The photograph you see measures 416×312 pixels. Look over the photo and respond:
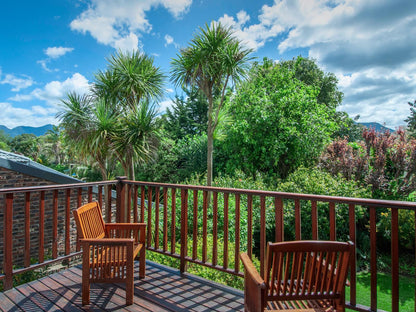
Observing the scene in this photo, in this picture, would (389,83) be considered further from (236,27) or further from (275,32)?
(236,27)

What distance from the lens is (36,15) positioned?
475 inches

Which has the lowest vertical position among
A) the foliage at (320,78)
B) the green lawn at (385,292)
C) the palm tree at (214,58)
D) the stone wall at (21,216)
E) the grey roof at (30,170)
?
the green lawn at (385,292)

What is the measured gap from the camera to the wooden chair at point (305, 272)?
127 centimetres

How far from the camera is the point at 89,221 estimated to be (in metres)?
2.41

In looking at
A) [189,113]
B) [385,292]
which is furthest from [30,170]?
[189,113]

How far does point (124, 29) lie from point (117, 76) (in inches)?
136

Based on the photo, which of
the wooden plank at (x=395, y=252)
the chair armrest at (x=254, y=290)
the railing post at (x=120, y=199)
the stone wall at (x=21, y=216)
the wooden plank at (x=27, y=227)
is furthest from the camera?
the stone wall at (x=21, y=216)

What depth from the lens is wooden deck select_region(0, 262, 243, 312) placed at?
6.94 ft

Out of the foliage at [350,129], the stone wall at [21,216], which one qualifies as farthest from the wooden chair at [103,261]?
the foliage at [350,129]

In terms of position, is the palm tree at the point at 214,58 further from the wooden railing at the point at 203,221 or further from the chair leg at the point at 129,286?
the chair leg at the point at 129,286

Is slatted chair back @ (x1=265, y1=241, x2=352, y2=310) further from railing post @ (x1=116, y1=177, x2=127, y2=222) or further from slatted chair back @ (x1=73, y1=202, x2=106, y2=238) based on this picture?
railing post @ (x1=116, y1=177, x2=127, y2=222)

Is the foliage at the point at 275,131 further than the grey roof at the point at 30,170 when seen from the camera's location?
Yes

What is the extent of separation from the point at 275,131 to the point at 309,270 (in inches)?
330

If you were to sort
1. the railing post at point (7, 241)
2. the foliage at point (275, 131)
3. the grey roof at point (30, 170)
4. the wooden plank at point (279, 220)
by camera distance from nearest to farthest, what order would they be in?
the wooden plank at point (279, 220)
the railing post at point (7, 241)
the grey roof at point (30, 170)
the foliage at point (275, 131)
